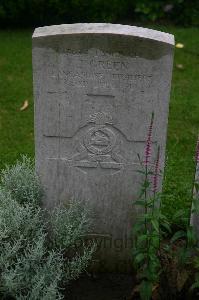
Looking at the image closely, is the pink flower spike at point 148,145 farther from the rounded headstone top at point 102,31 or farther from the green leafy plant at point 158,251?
the rounded headstone top at point 102,31

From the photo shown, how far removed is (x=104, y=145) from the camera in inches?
151

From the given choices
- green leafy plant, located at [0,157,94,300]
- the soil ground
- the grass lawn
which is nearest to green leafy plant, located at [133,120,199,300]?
the soil ground

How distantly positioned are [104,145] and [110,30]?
68 centimetres

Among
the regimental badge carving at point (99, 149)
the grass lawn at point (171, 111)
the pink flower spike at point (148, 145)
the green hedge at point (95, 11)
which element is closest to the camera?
the pink flower spike at point (148, 145)

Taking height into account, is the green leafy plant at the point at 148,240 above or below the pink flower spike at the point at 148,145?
below

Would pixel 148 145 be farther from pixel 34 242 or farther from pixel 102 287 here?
pixel 102 287

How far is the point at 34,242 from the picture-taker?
12.3 feet

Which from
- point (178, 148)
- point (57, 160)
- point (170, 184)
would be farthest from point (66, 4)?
point (57, 160)

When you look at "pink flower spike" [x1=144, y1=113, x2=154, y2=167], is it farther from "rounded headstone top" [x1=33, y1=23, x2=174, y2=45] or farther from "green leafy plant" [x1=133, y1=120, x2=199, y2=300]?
"rounded headstone top" [x1=33, y1=23, x2=174, y2=45]

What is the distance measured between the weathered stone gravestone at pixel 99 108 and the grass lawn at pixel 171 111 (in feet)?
2.65

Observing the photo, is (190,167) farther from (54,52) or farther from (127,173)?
(54,52)

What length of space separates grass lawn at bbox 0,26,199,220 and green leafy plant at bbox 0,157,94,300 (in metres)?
1.05

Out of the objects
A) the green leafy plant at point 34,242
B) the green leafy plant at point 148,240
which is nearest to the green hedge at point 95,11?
the green leafy plant at point 34,242

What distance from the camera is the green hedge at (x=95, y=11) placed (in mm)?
8703
